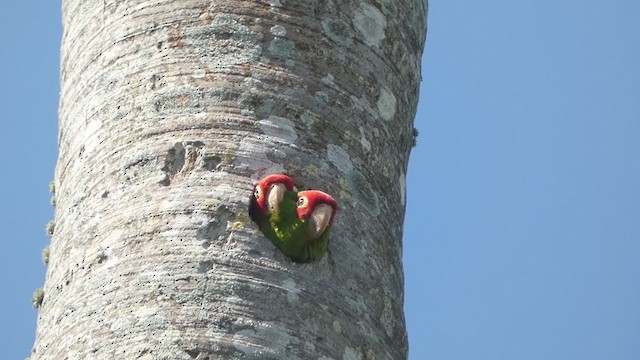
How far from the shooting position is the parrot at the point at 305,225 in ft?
14.9

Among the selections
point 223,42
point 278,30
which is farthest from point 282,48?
point 223,42

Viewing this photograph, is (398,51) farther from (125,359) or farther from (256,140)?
(125,359)

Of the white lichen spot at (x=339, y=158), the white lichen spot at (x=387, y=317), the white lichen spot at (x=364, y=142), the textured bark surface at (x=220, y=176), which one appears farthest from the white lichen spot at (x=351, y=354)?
the white lichen spot at (x=364, y=142)

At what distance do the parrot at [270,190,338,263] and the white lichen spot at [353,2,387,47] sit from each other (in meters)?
0.73

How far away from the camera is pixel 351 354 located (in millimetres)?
4500

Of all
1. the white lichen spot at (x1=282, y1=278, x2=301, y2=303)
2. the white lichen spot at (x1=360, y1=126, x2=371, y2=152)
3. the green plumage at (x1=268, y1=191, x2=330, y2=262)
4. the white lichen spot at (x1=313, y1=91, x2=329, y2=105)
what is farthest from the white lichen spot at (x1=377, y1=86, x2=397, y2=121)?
the white lichen spot at (x1=282, y1=278, x2=301, y2=303)

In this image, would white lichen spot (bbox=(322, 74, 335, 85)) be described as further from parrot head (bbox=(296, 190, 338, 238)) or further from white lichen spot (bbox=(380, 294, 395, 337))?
white lichen spot (bbox=(380, 294, 395, 337))

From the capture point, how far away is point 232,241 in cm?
447

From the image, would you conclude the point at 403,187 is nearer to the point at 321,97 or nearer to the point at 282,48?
the point at 321,97

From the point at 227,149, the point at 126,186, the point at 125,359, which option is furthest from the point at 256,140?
the point at 125,359

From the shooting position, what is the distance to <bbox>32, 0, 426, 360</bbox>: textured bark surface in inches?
172

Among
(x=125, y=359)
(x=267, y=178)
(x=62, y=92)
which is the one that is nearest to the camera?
(x=125, y=359)

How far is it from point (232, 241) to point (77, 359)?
551 millimetres

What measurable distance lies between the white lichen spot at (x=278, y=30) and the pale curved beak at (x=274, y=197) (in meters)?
0.58
